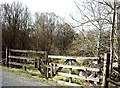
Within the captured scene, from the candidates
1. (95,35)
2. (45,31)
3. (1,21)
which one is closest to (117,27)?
(95,35)

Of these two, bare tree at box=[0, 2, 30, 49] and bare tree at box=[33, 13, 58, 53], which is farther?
bare tree at box=[33, 13, 58, 53]

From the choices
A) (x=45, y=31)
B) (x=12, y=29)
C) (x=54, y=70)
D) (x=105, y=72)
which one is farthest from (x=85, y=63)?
(x=45, y=31)

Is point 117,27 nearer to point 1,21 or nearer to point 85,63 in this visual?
point 85,63

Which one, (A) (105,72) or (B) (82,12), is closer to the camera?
(A) (105,72)

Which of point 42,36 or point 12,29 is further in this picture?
point 42,36

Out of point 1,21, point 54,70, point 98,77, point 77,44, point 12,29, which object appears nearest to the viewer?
point 98,77

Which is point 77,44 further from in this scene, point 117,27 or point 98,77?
point 98,77

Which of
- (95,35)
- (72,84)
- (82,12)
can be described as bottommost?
(72,84)

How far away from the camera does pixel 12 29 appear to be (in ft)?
72.4

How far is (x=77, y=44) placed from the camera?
15.7 m

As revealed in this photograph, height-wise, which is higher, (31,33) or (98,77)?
(31,33)

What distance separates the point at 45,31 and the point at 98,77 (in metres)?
19.9

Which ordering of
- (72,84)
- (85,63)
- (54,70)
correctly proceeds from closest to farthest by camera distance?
(72,84)
(54,70)
(85,63)

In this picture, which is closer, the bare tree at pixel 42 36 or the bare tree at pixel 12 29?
the bare tree at pixel 12 29
